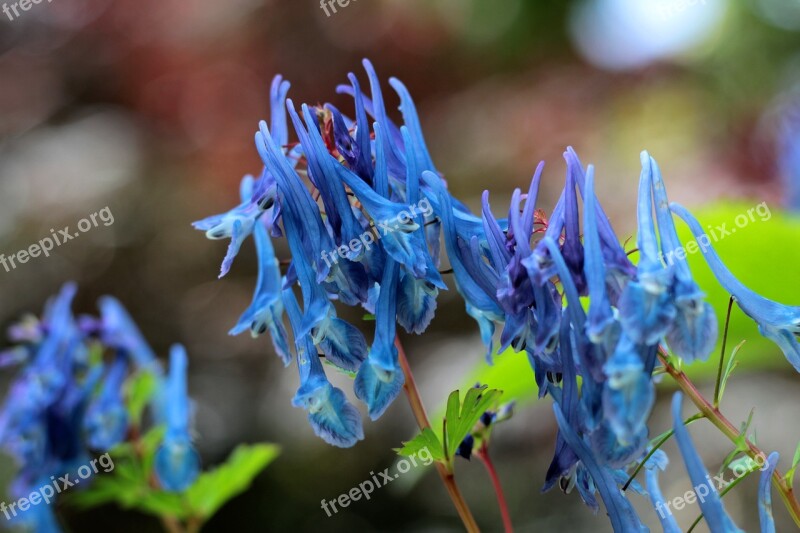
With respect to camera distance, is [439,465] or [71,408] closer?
[439,465]

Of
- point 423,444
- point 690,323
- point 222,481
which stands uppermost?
point 690,323

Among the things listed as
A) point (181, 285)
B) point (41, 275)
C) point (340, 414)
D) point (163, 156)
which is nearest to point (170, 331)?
point (181, 285)

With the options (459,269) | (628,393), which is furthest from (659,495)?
(459,269)

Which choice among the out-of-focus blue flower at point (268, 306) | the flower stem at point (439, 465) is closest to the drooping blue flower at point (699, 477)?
the flower stem at point (439, 465)

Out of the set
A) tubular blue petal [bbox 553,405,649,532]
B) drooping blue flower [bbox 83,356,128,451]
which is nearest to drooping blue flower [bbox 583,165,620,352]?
tubular blue petal [bbox 553,405,649,532]

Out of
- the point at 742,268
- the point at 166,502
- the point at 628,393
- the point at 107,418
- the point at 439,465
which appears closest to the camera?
the point at 628,393

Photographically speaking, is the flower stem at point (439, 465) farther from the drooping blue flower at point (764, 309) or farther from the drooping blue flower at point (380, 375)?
the drooping blue flower at point (764, 309)

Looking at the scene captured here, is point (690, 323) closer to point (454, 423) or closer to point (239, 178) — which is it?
point (454, 423)
